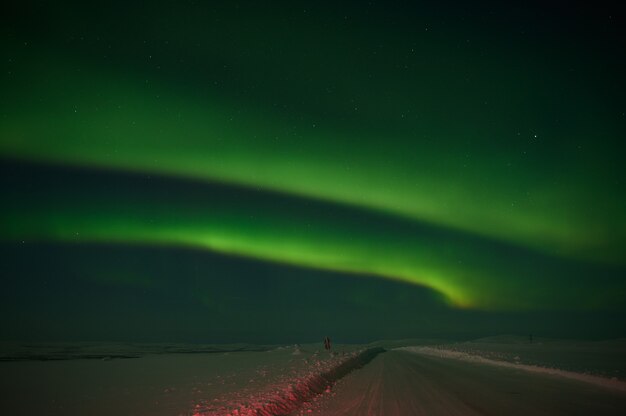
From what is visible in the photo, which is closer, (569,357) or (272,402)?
(272,402)

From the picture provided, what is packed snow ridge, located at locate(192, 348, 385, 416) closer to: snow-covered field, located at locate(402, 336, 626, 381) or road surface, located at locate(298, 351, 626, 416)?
road surface, located at locate(298, 351, 626, 416)

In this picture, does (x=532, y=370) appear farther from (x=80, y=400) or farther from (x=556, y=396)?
(x=80, y=400)

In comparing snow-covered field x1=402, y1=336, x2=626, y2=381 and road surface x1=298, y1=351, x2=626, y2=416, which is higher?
road surface x1=298, y1=351, x2=626, y2=416

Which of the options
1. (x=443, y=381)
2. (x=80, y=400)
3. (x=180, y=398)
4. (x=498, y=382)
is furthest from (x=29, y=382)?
(x=498, y=382)

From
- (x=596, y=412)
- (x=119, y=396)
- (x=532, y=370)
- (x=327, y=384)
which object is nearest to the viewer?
(x=596, y=412)

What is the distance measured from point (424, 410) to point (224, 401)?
6544 mm

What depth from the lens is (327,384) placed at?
1922 cm

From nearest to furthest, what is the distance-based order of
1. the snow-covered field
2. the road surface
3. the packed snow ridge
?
the packed snow ridge
the road surface
the snow-covered field

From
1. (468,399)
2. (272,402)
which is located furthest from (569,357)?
(272,402)

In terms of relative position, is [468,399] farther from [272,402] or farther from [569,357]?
[569,357]

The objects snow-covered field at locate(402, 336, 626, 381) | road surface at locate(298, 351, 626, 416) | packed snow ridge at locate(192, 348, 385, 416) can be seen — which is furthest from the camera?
snow-covered field at locate(402, 336, 626, 381)

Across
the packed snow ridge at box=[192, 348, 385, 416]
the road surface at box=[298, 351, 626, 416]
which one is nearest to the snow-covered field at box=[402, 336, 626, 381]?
the road surface at box=[298, 351, 626, 416]

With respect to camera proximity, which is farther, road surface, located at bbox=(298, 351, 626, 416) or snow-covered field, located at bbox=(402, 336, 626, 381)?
snow-covered field, located at bbox=(402, 336, 626, 381)

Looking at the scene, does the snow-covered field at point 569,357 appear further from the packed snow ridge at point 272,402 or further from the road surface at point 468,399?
the packed snow ridge at point 272,402
